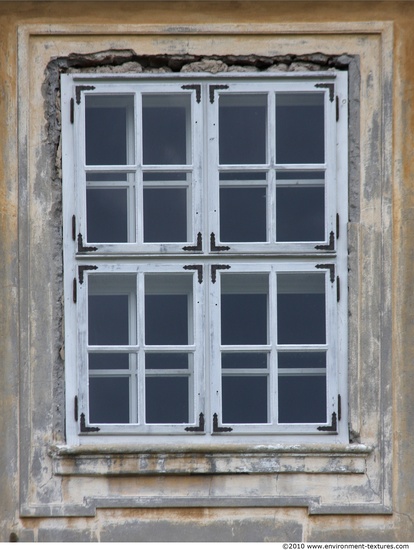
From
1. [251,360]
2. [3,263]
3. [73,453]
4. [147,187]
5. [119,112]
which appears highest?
[119,112]

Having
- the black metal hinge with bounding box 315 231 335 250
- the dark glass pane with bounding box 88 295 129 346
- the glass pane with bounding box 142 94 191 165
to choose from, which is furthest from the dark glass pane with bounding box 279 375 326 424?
the glass pane with bounding box 142 94 191 165

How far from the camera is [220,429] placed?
5.80 m

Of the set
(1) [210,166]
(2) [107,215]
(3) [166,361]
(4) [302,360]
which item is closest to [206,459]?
(3) [166,361]

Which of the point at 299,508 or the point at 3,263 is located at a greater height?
the point at 3,263

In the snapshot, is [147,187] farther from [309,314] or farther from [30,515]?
[30,515]

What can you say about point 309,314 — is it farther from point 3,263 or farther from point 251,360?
point 3,263

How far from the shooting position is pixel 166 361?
5.90 metres

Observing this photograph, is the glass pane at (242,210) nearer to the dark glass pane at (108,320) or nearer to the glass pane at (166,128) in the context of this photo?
the glass pane at (166,128)

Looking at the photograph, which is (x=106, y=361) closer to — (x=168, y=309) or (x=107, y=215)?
(x=168, y=309)

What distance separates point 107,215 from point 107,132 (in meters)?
0.48

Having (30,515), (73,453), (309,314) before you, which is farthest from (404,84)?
(30,515)

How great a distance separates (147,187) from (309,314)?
45.6 inches

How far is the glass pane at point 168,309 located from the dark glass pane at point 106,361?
0.59 feet

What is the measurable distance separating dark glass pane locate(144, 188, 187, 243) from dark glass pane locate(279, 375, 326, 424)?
101 centimetres
